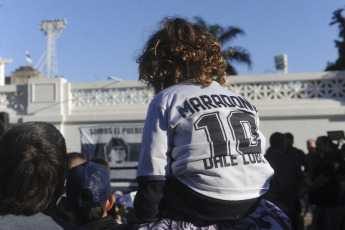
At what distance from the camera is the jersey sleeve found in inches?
67.3

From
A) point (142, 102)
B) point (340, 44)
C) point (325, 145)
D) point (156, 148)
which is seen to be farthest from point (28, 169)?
point (340, 44)

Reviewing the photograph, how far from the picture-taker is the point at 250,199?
181cm

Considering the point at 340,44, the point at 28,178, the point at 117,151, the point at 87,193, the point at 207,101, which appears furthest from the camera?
the point at 340,44

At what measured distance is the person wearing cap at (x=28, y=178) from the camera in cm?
152

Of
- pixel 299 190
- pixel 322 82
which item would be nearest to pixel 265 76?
pixel 322 82

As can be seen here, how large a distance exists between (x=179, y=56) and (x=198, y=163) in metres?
0.51

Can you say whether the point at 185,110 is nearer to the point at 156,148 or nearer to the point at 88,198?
the point at 156,148

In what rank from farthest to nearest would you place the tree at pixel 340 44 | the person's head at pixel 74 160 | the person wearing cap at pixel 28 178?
1. the tree at pixel 340 44
2. the person's head at pixel 74 160
3. the person wearing cap at pixel 28 178

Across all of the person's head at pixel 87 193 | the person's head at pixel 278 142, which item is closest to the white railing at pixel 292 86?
the person's head at pixel 278 142

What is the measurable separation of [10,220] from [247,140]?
998 millimetres

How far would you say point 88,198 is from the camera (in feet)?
7.57

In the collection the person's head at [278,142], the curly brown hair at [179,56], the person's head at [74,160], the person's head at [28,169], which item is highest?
the curly brown hair at [179,56]

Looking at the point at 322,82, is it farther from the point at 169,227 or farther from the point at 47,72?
the point at 47,72

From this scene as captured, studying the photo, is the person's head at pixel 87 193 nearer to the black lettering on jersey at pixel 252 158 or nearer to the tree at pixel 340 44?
the black lettering on jersey at pixel 252 158
